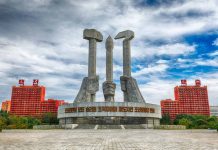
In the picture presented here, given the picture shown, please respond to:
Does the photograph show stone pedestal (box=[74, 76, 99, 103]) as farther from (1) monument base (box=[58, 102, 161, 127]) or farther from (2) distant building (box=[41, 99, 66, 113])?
(2) distant building (box=[41, 99, 66, 113])

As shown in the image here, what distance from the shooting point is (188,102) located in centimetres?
10806

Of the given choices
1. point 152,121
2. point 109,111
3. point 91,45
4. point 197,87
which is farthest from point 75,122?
point 197,87

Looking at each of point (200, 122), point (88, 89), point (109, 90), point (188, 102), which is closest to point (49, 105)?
point (188, 102)

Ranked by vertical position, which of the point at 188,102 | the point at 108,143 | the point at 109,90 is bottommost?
the point at 108,143

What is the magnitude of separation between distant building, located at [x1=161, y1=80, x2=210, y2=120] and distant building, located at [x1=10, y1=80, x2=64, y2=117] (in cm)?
5956

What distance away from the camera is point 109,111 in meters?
34.3

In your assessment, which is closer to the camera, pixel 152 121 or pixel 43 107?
pixel 152 121

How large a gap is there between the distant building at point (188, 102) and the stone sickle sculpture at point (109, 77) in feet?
232

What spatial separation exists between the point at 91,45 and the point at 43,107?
250 ft

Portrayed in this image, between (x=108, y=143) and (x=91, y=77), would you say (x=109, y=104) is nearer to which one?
(x=91, y=77)

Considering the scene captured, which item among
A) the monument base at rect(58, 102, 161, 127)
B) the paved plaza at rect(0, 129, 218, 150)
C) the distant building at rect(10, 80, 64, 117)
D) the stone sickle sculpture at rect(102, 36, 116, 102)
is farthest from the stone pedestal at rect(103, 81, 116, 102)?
the distant building at rect(10, 80, 64, 117)

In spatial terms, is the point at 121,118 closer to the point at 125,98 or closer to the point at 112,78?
the point at 125,98

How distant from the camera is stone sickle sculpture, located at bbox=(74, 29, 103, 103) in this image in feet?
134

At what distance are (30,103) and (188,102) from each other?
271ft
